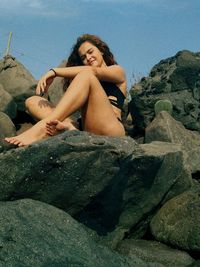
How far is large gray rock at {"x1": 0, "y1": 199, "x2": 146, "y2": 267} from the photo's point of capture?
3.83 meters

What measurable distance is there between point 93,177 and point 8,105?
164 inches

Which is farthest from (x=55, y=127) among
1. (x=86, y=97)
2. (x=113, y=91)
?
(x=113, y=91)

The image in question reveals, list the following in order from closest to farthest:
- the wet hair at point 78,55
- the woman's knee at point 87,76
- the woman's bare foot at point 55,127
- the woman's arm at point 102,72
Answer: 1. the woman's bare foot at point 55,127
2. the woman's knee at point 87,76
3. the woman's arm at point 102,72
4. the wet hair at point 78,55

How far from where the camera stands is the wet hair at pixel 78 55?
648 cm

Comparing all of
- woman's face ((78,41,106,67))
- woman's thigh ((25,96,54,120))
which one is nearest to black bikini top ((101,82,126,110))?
woman's face ((78,41,106,67))

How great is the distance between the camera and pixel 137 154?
500cm

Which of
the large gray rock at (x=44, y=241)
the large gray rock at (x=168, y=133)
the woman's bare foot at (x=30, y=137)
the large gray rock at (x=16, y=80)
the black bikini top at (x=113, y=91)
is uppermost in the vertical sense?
the black bikini top at (x=113, y=91)

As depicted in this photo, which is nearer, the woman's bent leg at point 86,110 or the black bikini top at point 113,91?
the woman's bent leg at point 86,110

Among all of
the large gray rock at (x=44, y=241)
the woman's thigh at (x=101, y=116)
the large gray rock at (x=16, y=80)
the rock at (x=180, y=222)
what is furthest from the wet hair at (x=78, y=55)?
the large gray rock at (x=16, y=80)

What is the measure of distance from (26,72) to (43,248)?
733 centimetres

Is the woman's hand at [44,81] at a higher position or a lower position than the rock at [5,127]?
higher

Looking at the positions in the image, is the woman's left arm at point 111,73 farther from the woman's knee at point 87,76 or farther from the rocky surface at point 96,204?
the rocky surface at point 96,204

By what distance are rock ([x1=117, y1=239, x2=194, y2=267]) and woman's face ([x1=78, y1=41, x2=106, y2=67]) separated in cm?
212

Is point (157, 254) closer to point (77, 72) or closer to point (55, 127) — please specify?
point (55, 127)
